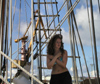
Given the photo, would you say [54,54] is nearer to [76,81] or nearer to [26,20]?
[76,81]

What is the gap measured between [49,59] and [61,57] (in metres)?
0.08

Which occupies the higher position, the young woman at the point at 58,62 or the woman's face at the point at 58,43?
the woman's face at the point at 58,43

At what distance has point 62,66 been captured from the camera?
1.10m

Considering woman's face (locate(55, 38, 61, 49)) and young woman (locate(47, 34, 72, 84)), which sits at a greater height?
woman's face (locate(55, 38, 61, 49))

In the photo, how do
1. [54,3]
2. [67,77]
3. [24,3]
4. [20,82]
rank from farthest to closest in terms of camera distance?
1. [54,3]
2. [24,3]
3. [20,82]
4. [67,77]

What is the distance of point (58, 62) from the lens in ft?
3.59

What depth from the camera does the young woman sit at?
109cm

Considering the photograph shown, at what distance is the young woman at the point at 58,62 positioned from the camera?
1091 millimetres

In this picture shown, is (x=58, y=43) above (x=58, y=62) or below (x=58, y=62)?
above

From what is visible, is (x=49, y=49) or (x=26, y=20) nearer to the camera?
(x=49, y=49)

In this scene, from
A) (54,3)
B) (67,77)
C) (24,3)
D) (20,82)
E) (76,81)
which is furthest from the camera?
(54,3)

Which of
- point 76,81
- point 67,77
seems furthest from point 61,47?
point 76,81

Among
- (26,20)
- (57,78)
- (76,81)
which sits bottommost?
(76,81)

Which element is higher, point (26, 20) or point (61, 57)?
point (26, 20)
